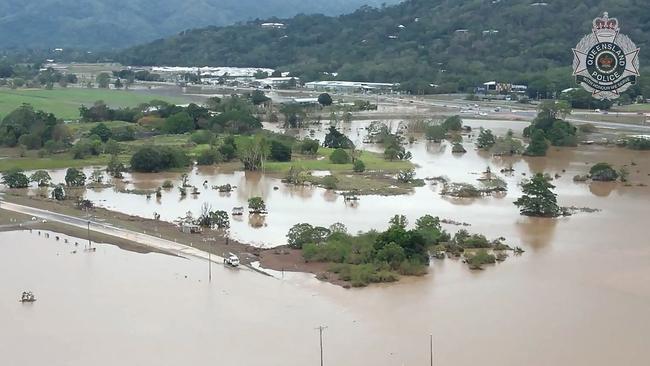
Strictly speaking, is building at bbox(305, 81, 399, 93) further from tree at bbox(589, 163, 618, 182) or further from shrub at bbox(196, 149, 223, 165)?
tree at bbox(589, 163, 618, 182)

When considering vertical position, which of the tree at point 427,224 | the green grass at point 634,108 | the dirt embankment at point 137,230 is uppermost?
the green grass at point 634,108

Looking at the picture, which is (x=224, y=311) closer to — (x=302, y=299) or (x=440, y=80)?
(x=302, y=299)

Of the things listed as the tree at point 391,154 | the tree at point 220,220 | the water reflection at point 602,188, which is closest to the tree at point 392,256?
the tree at point 220,220

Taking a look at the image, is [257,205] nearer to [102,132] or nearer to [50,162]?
[50,162]

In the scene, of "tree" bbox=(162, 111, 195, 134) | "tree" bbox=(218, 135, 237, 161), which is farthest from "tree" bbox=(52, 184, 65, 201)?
"tree" bbox=(162, 111, 195, 134)

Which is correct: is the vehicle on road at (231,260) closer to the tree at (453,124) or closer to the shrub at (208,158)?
the shrub at (208,158)

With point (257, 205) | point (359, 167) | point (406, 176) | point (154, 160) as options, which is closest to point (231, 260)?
point (257, 205)
